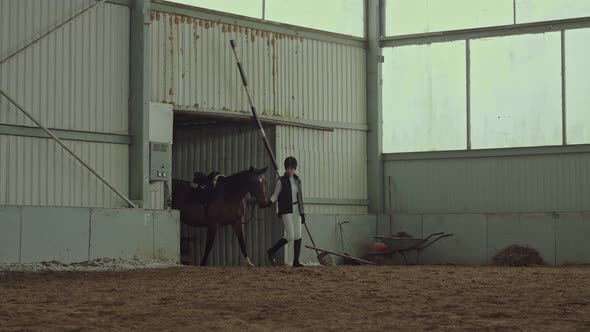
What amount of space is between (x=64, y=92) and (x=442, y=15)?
9.04 metres

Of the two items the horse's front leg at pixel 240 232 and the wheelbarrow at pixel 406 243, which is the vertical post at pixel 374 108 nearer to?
the wheelbarrow at pixel 406 243

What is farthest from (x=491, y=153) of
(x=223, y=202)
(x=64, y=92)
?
(x=64, y=92)

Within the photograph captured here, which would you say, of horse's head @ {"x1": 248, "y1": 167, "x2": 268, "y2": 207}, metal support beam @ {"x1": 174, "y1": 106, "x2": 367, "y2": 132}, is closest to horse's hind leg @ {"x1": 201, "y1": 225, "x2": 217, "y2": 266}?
horse's head @ {"x1": 248, "y1": 167, "x2": 268, "y2": 207}

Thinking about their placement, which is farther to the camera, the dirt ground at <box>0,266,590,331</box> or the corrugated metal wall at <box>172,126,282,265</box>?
the corrugated metal wall at <box>172,126,282,265</box>

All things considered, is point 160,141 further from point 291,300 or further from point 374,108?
point 291,300

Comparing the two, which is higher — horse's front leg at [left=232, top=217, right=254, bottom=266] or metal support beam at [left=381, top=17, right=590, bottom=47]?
metal support beam at [left=381, top=17, right=590, bottom=47]

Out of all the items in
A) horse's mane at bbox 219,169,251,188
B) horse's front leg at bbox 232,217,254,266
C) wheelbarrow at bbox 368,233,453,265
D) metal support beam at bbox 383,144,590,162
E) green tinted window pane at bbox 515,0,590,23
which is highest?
green tinted window pane at bbox 515,0,590,23

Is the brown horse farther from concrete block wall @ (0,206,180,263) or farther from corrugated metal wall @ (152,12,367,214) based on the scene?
concrete block wall @ (0,206,180,263)

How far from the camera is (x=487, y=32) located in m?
22.5

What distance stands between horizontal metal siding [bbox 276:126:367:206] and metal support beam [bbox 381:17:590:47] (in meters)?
2.22

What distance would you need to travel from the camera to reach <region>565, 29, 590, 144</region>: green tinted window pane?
21375mm

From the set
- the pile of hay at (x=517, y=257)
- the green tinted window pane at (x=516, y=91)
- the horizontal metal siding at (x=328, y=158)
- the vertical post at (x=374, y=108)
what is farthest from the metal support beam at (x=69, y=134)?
the pile of hay at (x=517, y=257)

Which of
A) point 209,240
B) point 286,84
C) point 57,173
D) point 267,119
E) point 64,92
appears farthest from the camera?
point 286,84

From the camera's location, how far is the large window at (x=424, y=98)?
2288 centimetres
